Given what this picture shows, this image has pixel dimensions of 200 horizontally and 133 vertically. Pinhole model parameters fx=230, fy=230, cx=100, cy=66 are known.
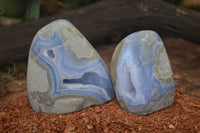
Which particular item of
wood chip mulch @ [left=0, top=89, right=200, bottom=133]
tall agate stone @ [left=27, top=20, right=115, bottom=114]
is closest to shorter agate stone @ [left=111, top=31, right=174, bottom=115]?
wood chip mulch @ [left=0, top=89, right=200, bottom=133]

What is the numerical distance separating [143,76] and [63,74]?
28.0 inches

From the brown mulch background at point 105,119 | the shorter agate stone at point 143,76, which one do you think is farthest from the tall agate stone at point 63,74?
the shorter agate stone at point 143,76

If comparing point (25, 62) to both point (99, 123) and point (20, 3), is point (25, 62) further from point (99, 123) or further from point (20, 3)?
point (99, 123)

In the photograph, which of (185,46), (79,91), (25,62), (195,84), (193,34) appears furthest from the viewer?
(185,46)

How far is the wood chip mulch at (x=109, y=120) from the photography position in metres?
1.87

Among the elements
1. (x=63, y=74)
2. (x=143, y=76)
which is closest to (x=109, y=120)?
(x=143, y=76)

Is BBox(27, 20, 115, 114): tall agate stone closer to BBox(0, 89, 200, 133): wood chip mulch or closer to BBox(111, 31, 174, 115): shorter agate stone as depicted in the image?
BBox(0, 89, 200, 133): wood chip mulch

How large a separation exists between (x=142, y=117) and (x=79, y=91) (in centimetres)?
60

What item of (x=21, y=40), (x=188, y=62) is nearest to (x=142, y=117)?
(x=188, y=62)

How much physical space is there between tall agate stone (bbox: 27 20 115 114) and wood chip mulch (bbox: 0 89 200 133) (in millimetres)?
98

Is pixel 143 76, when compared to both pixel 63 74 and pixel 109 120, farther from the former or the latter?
pixel 63 74

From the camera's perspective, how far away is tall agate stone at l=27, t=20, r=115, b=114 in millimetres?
2084

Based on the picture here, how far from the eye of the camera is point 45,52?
212 centimetres

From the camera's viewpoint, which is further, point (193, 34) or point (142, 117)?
point (193, 34)
